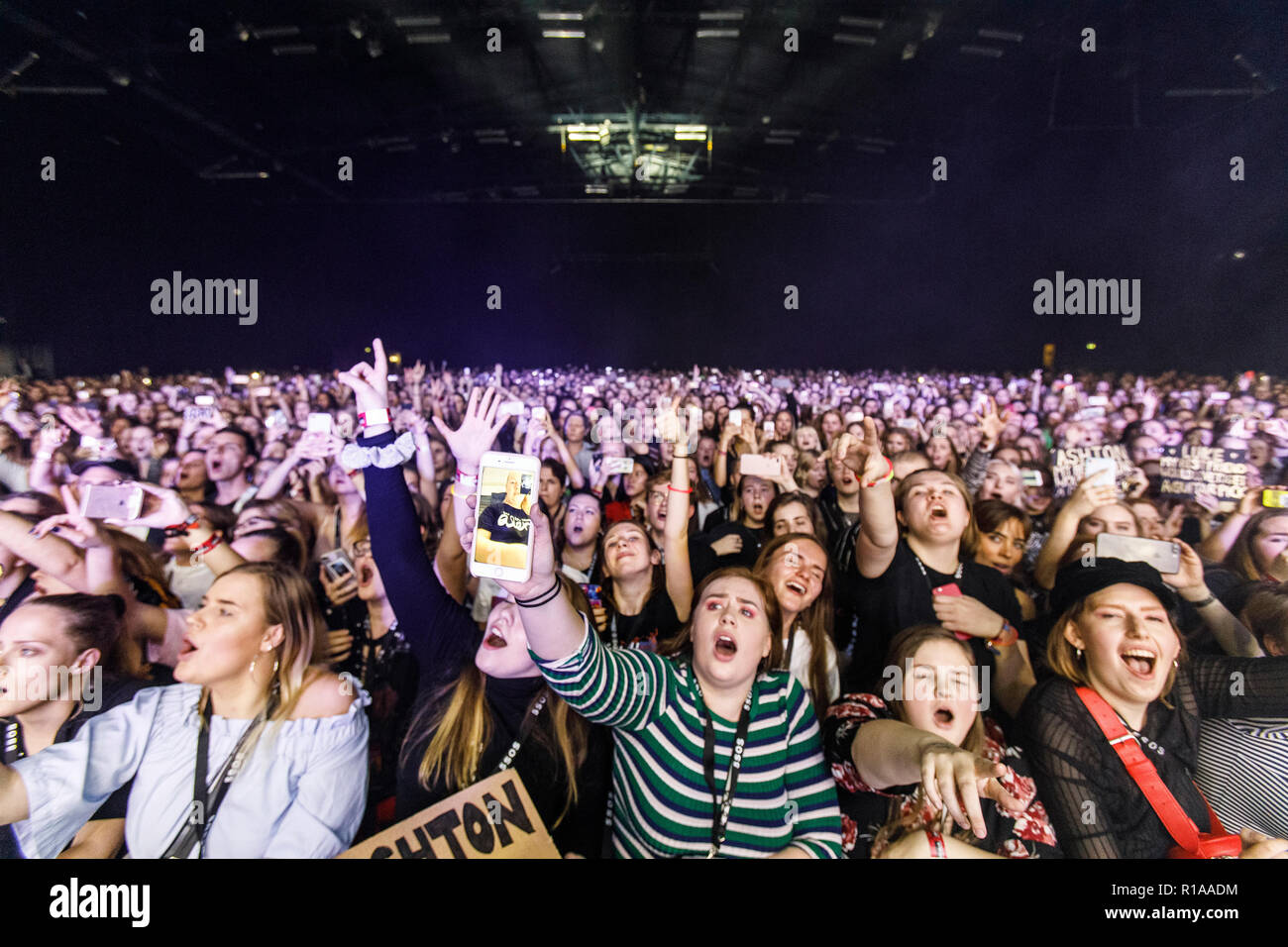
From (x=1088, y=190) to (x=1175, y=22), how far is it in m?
0.98

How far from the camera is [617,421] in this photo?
3992mm

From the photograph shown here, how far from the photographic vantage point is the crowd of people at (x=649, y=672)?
6.00 ft

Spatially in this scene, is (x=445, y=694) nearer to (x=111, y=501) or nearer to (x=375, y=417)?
(x=375, y=417)

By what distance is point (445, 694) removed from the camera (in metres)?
2.04

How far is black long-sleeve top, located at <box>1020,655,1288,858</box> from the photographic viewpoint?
78.7 inches

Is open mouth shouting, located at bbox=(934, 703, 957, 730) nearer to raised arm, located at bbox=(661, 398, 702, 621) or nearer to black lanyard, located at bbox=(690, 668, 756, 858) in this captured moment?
black lanyard, located at bbox=(690, 668, 756, 858)

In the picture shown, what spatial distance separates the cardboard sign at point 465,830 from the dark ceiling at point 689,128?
136 inches

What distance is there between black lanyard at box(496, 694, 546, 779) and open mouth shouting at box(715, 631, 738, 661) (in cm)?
68

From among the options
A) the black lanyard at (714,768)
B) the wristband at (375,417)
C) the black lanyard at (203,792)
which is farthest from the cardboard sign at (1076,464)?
the black lanyard at (203,792)

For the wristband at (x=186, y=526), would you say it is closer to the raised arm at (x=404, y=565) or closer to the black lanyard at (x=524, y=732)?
the raised arm at (x=404, y=565)

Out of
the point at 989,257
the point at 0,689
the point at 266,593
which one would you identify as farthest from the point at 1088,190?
the point at 0,689

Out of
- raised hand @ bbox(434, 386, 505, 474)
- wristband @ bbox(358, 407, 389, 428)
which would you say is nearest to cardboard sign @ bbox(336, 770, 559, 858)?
raised hand @ bbox(434, 386, 505, 474)
